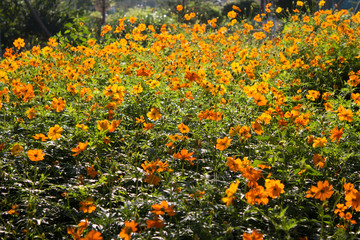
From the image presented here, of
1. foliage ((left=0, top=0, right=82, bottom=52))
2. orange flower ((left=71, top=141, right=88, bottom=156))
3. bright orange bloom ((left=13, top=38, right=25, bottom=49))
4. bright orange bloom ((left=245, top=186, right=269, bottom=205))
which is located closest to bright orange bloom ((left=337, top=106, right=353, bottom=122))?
bright orange bloom ((left=245, top=186, right=269, bottom=205))

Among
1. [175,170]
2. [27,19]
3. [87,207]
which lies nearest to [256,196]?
[175,170]

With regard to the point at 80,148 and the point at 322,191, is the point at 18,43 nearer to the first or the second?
the point at 80,148

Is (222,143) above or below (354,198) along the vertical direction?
above

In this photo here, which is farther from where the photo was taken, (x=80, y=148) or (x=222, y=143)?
(x=222, y=143)

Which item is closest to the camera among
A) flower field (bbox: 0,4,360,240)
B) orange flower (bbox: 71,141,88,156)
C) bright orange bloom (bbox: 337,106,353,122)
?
flower field (bbox: 0,4,360,240)

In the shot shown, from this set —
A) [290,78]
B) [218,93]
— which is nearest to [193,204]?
[218,93]

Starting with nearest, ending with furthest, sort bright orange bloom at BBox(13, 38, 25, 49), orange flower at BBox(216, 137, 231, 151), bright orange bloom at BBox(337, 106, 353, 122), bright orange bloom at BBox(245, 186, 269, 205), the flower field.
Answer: bright orange bloom at BBox(245, 186, 269, 205), the flower field, orange flower at BBox(216, 137, 231, 151), bright orange bloom at BBox(337, 106, 353, 122), bright orange bloom at BBox(13, 38, 25, 49)

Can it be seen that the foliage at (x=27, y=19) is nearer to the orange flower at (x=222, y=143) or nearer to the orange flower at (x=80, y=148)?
the orange flower at (x=80, y=148)

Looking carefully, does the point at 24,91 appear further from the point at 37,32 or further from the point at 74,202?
the point at 37,32

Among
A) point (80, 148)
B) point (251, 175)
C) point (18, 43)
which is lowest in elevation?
point (251, 175)

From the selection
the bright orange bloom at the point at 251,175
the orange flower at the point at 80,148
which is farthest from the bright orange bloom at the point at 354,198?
the orange flower at the point at 80,148

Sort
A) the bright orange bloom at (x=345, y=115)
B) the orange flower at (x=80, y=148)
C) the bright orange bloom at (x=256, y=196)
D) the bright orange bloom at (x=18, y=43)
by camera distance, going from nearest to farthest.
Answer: the bright orange bloom at (x=256, y=196)
the orange flower at (x=80, y=148)
the bright orange bloom at (x=345, y=115)
the bright orange bloom at (x=18, y=43)

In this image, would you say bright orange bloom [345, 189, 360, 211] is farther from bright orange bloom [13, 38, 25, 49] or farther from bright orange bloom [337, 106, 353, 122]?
bright orange bloom [13, 38, 25, 49]

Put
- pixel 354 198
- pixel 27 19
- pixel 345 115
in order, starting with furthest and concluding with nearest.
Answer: pixel 27 19, pixel 345 115, pixel 354 198
